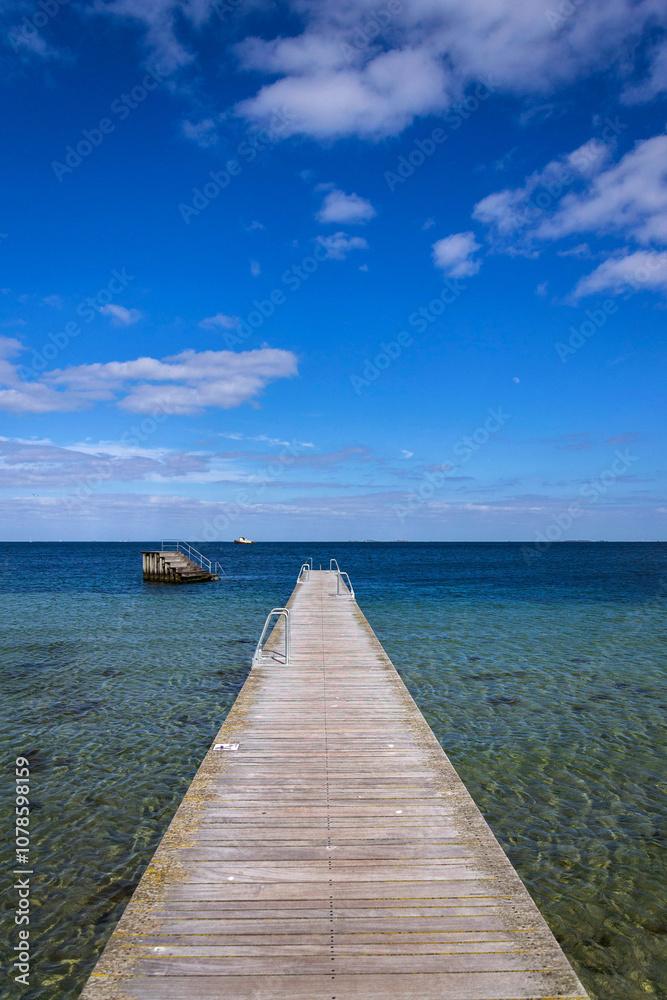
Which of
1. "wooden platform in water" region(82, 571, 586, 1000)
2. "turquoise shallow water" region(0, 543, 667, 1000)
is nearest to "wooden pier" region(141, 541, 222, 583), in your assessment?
"turquoise shallow water" region(0, 543, 667, 1000)

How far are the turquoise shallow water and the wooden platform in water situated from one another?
4.98ft

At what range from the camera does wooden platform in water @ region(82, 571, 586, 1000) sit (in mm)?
3924

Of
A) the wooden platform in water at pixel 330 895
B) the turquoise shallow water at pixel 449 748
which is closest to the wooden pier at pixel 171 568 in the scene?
the turquoise shallow water at pixel 449 748

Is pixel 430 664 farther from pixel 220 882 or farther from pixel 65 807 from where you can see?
pixel 220 882

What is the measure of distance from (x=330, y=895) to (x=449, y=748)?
22.2ft

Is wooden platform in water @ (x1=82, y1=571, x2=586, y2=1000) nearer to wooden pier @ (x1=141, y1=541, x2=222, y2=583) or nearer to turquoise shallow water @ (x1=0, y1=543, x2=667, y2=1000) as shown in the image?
turquoise shallow water @ (x1=0, y1=543, x2=667, y2=1000)

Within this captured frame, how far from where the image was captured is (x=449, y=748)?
1097 centimetres

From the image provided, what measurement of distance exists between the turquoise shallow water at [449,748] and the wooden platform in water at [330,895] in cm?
152

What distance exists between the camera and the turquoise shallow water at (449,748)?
20.2ft

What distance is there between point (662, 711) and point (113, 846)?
40.4 ft

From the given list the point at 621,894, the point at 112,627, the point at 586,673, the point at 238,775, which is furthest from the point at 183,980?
the point at 112,627

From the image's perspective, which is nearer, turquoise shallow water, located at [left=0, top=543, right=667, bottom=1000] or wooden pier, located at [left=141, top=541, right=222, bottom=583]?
turquoise shallow water, located at [left=0, top=543, right=667, bottom=1000]

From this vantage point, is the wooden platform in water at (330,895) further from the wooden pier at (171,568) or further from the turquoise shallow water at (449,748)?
the wooden pier at (171,568)

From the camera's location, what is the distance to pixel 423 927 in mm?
4418
